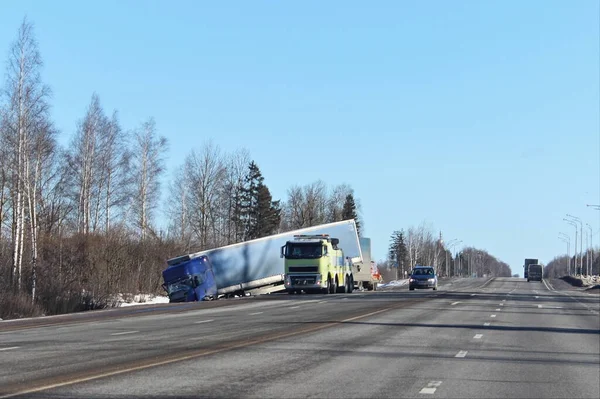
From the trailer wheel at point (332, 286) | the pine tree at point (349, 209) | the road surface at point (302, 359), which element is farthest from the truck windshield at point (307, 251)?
the pine tree at point (349, 209)

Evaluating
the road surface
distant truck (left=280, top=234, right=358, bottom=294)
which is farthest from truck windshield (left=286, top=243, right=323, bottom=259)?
the road surface

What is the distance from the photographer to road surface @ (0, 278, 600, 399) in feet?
36.1

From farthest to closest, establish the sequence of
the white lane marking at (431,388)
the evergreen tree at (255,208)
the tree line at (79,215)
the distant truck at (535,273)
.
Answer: the distant truck at (535,273)
the evergreen tree at (255,208)
the tree line at (79,215)
the white lane marking at (431,388)

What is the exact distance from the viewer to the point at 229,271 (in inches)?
1976

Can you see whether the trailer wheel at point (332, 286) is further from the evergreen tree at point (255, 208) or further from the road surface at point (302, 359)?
the evergreen tree at point (255, 208)

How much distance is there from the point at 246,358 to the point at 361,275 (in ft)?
164

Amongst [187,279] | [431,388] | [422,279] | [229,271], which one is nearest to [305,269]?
[229,271]

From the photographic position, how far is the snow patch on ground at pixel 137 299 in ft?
160

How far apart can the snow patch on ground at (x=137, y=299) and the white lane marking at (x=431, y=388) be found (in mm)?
37999

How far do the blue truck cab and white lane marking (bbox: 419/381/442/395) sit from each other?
35.7 metres

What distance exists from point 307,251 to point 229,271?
16.6 ft

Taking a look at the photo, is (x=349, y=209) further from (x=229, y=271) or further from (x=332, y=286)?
(x=229, y=271)

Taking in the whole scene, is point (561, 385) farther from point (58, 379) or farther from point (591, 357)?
point (58, 379)

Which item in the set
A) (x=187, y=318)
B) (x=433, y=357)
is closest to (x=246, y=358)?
(x=433, y=357)
